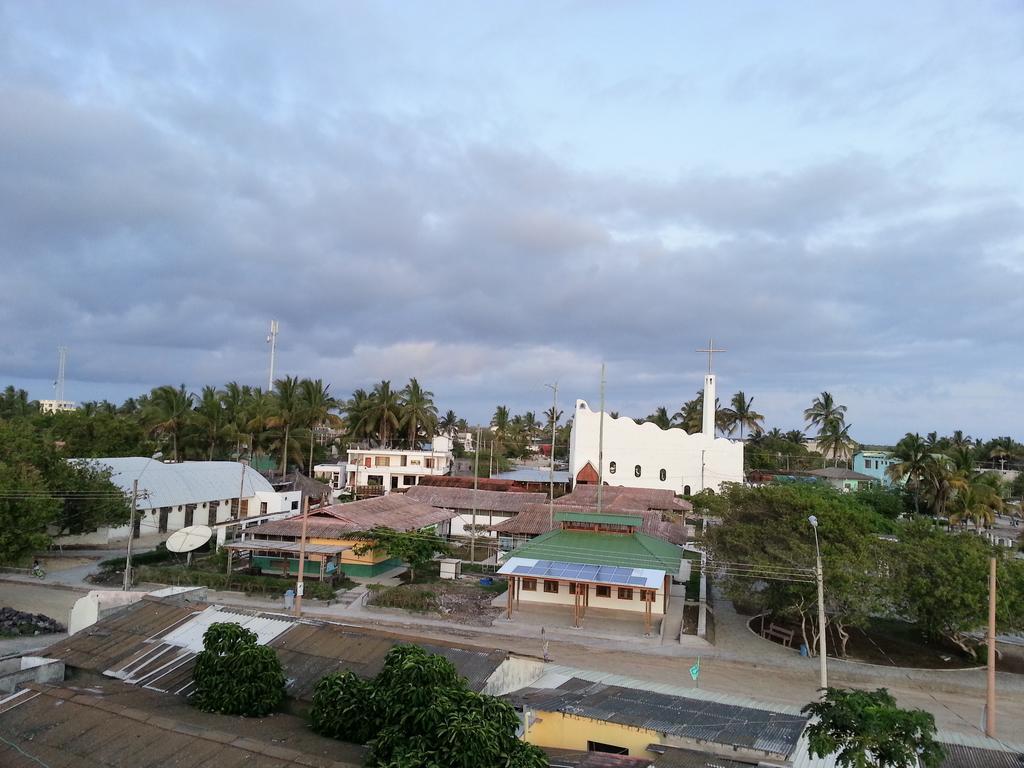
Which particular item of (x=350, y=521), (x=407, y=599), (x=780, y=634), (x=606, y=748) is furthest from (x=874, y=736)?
(x=350, y=521)

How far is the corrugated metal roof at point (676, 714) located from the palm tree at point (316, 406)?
5503cm

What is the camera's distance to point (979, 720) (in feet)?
62.4

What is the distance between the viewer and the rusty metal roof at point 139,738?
10766mm

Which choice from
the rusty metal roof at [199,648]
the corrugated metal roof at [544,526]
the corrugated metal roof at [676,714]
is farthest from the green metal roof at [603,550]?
the rusty metal roof at [199,648]

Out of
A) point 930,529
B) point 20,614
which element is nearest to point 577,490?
point 930,529

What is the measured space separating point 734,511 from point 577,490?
2779 cm

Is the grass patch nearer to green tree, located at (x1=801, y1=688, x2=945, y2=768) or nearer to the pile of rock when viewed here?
the pile of rock

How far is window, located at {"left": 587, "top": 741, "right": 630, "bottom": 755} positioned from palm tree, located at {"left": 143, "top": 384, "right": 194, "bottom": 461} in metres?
58.5

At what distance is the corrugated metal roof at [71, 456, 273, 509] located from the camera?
44.8 metres

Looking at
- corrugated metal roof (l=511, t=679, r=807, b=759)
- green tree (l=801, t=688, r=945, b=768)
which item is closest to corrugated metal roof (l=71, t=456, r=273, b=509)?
corrugated metal roof (l=511, t=679, r=807, b=759)

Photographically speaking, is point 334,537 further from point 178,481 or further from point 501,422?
point 501,422

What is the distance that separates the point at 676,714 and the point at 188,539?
93.1 feet

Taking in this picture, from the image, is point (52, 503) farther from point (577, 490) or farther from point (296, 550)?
point (577, 490)

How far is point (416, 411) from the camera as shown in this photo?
7050 centimetres
